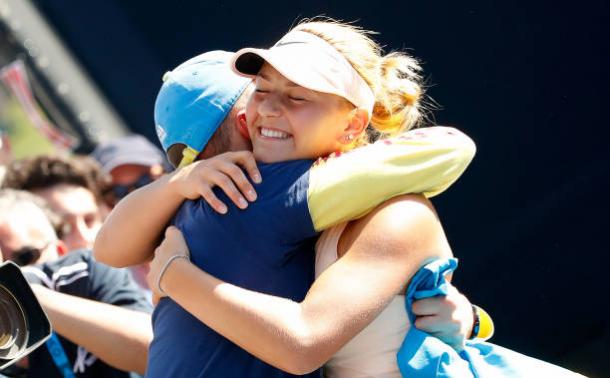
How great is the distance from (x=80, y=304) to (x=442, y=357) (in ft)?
3.40

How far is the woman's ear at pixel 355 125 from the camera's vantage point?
192cm

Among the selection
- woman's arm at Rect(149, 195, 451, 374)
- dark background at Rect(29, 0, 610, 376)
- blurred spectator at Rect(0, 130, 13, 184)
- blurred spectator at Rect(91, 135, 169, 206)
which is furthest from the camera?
blurred spectator at Rect(0, 130, 13, 184)

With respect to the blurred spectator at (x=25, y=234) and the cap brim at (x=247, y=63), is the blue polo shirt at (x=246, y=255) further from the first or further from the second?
the blurred spectator at (x=25, y=234)

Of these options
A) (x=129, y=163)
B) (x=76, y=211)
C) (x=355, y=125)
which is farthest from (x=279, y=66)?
(x=129, y=163)

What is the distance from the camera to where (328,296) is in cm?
167

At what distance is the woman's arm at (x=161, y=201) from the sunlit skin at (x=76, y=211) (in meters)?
1.60

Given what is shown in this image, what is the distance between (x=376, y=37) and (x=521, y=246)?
672mm

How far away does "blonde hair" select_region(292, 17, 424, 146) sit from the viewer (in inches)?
76.4

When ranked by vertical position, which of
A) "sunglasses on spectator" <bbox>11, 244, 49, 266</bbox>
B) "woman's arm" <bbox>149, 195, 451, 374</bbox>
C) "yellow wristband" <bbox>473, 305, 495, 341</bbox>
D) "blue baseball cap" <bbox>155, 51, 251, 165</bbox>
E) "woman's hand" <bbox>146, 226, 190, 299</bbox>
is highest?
"blue baseball cap" <bbox>155, 51, 251, 165</bbox>

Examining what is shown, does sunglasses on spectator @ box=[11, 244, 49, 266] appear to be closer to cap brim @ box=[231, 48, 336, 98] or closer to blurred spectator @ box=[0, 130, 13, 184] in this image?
cap brim @ box=[231, 48, 336, 98]

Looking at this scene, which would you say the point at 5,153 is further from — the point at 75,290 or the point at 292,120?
the point at 292,120

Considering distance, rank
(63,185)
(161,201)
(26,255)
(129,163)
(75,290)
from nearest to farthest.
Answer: (161,201), (75,290), (26,255), (63,185), (129,163)

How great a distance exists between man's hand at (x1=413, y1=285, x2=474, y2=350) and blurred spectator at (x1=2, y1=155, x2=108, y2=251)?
1.99 meters

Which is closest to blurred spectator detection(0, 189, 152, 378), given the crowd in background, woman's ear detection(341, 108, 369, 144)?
the crowd in background
